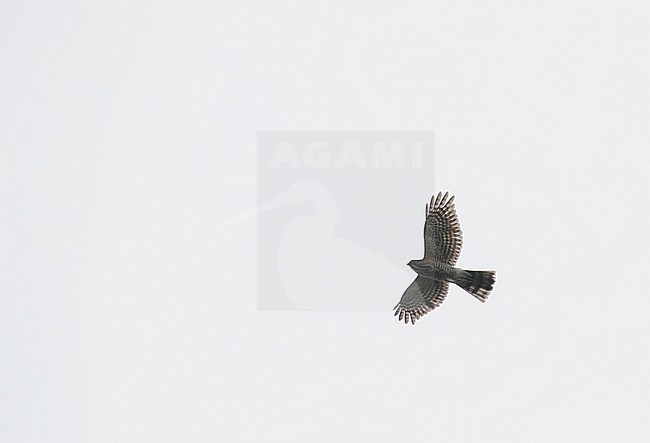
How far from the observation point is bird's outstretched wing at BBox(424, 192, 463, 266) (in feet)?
81.9

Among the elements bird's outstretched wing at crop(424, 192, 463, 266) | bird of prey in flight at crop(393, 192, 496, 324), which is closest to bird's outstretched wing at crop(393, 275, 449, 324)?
bird of prey in flight at crop(393, 192, 496, 324)

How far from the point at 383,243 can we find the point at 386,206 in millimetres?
3609

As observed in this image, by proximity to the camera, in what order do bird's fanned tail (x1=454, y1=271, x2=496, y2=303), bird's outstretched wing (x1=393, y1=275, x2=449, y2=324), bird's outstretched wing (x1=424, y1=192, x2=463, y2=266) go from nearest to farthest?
bird's fanned tail (x1=454, y1=271, x2=496, y2=303) < bird's outstretched wing (x1=424, y1=192, x2=463, y2=266) < bird's outstretched wing (x1=393, y1=275, x2=449, y2=324)

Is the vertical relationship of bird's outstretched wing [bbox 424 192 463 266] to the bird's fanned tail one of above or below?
above

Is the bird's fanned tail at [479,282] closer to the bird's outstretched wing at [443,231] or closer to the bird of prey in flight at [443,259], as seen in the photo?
the bird of prey in flight at [443,259]

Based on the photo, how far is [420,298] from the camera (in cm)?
2612

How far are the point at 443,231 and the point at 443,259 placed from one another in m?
0.79

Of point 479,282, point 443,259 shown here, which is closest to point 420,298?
point 443,259

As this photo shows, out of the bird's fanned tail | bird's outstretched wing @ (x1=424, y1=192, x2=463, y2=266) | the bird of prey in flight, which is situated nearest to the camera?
the bird's fanned tail

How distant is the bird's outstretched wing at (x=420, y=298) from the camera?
85.0 ft

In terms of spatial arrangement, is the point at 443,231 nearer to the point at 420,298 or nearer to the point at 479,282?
the point at 479,282

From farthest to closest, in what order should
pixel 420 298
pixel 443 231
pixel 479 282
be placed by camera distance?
1. pixel 420 298
2. pixel 443 231
3. pixel 479 282

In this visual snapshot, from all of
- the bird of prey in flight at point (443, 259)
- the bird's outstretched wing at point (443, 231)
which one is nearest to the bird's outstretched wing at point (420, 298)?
the bird of prey in flight at point (443, 259)

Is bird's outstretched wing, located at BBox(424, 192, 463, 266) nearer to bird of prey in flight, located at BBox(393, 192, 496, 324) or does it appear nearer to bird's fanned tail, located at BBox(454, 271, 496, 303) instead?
bird of prey in flight, located at BBox(393, 192, 496, 324)
